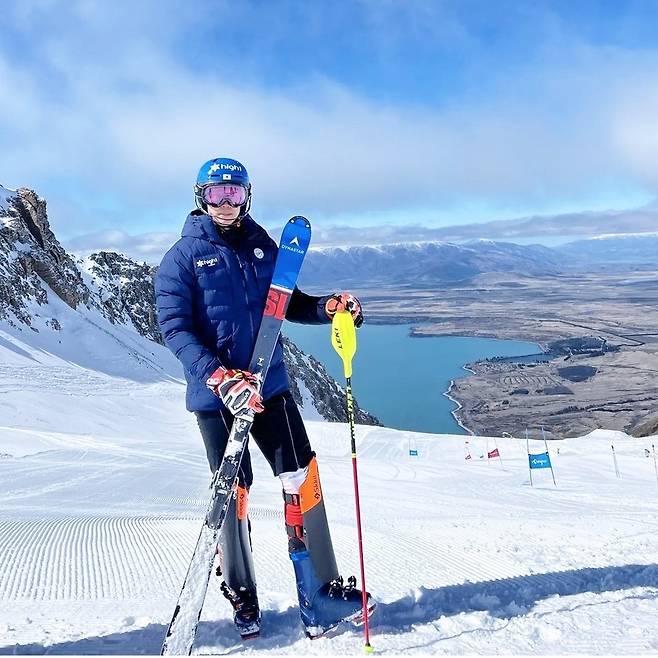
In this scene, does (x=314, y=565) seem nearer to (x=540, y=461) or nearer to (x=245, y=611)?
(x=245, y=611)

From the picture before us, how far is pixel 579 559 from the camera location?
4.43 metres

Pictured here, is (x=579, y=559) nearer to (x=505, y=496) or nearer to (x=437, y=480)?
(x=505, y=496)

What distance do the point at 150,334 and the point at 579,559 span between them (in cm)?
6264

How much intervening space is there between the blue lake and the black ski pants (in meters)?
76.5

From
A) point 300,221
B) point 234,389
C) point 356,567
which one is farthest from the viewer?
point 356,567

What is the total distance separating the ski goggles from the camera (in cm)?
340

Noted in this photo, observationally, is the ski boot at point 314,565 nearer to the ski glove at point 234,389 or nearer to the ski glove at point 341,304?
the ski glove at point 234,389

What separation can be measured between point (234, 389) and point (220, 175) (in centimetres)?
125

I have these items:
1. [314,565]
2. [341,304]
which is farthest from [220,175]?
[314,565]

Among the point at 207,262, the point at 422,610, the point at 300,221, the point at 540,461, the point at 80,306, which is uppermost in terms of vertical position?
the point at 80,306

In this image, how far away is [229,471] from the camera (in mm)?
3285

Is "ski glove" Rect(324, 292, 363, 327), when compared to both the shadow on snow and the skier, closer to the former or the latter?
the skier

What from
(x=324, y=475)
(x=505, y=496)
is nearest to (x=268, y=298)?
(x=505, y=496)

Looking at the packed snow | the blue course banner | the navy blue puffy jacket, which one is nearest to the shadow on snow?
the packed snow
